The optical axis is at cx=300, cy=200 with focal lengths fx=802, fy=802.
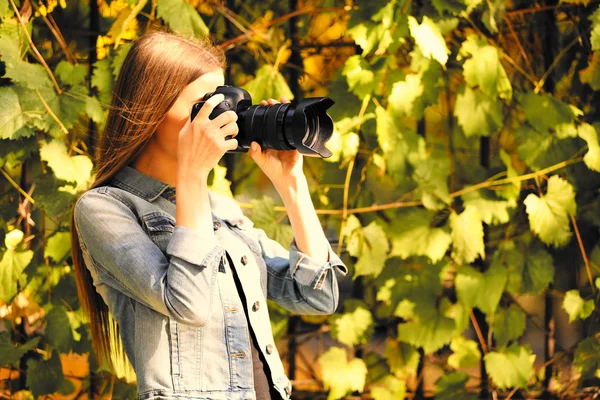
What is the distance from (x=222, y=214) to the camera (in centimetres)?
125

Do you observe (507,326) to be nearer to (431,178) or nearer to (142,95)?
(431,178)

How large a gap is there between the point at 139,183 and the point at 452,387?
1.27m

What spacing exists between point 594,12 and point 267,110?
50.3 inches

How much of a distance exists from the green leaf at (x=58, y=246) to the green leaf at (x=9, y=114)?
282 mm

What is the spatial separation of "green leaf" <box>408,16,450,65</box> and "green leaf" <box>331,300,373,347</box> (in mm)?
664

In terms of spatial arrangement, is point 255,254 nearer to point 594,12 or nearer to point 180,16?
point 180,16

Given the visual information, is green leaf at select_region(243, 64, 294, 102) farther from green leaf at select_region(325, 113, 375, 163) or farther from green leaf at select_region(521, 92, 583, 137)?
green leaf at select_region(521, 92, 583, 137)

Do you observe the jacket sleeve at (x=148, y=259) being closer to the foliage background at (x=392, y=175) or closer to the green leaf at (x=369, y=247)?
the foliage background at (x=392, y=175)

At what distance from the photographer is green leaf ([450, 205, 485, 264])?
2.00 meters

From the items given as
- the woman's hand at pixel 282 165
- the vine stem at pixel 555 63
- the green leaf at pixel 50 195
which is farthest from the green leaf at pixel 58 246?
the vine stem at pixel 555 63

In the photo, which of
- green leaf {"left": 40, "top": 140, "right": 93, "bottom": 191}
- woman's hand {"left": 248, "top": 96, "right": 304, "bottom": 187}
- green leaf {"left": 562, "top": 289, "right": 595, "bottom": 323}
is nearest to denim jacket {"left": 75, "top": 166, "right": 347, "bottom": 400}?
woman's hand {"left": 248, "top": 96, "right": 304, "bottom": 187}

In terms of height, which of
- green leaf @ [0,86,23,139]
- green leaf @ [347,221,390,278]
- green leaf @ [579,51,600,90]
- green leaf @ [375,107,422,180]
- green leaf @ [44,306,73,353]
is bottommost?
green leaf @ [44,306,73,353]

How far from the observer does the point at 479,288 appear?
6.77 ft

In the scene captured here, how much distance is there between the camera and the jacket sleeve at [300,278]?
3.97 ft
